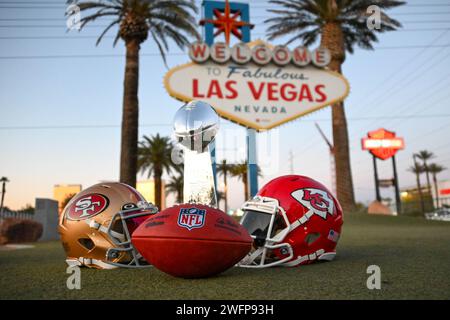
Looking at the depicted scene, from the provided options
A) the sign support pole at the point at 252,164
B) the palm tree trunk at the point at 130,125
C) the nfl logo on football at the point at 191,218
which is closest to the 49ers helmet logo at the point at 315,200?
the nfl logo on football at the point at 191,218

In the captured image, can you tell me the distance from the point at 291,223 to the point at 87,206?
2.07 m

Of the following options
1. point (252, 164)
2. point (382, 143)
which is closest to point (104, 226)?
point (252, 164)

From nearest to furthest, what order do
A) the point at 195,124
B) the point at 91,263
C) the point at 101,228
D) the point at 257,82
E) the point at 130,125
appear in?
the point at 195,124 < the point at 101,228 < the point at 91,263 < the point at 257,82 < the point at 130,125

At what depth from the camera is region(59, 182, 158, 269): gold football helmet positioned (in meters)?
3.93

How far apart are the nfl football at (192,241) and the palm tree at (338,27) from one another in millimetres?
15387

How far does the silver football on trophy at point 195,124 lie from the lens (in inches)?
142

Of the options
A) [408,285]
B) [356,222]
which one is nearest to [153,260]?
[408,285]


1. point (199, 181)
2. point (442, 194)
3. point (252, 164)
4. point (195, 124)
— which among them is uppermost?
point (442, 194)

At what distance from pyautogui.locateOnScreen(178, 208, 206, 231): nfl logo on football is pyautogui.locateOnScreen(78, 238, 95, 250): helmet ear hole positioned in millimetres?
1400

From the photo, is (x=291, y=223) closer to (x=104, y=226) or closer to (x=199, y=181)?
(x=199, y=181)

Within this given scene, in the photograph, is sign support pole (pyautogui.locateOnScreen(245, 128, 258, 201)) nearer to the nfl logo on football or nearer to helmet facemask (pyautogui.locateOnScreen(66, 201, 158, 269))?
helmet facemask (pyautogui.locateOnScreen(66, 201, 158, 269))

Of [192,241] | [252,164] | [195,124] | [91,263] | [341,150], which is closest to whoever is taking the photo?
[192,241]

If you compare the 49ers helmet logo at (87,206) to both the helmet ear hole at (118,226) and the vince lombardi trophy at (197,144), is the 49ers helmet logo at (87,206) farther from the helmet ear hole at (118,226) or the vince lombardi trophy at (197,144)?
the vince lombardi trophy at (197,144)

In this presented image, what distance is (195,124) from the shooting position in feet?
11.8
